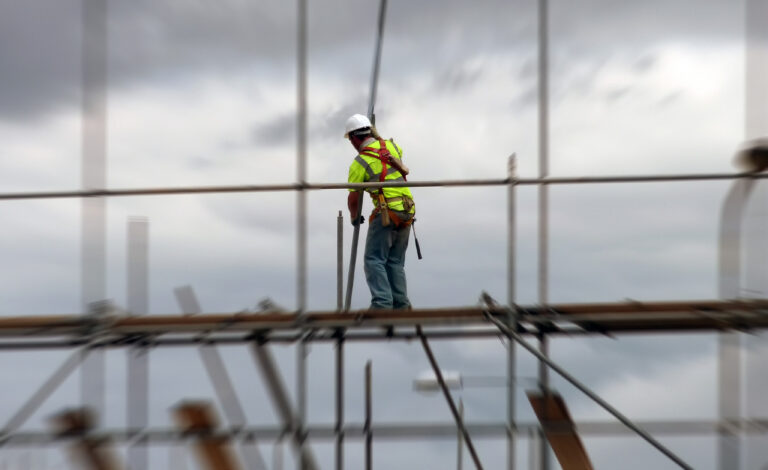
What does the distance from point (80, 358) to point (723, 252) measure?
4.75m

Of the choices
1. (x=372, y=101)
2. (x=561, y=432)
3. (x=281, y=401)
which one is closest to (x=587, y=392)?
(x=561, y=432)

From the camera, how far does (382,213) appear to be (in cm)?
781

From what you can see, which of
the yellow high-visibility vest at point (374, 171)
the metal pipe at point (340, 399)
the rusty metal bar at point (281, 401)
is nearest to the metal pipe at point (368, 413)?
the metal pipe at point (340, 399)

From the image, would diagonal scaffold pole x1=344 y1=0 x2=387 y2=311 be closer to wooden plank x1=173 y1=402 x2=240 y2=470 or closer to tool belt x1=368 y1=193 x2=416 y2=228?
tool belt x1=368 y1=193 x2=416 y2=228

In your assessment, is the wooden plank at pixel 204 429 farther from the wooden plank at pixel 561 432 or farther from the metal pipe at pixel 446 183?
the wooden plank at pixel 561 432

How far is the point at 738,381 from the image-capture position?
6051 mm

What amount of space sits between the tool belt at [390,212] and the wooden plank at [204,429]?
253 centimetres

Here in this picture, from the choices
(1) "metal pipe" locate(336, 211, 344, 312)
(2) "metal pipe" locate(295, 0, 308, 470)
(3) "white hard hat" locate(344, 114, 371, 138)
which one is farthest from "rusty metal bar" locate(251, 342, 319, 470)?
(3) "white hard hat" locate(344, 114, 371, 138)

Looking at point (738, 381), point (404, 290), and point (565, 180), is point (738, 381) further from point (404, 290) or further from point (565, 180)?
point (404, 290)

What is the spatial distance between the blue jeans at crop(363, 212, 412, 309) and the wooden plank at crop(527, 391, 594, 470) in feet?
6.16

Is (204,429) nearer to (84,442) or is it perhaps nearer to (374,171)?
(84,442)

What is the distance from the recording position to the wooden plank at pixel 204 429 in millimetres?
6113

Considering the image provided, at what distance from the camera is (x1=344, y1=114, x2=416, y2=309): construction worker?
25.2 ft

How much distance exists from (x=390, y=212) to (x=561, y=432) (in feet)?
8.60
